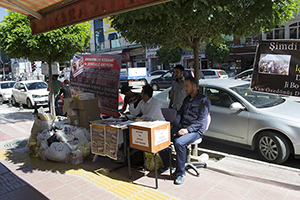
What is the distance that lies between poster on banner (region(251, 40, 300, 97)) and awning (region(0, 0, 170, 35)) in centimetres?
204

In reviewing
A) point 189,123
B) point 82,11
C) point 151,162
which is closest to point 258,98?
point 189,123

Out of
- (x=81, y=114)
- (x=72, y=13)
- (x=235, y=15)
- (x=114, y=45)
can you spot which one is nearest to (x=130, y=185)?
(x=81, y=114)

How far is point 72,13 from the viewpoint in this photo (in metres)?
4.26

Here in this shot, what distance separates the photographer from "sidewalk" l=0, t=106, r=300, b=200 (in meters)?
3.56

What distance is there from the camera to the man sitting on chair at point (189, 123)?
12.7 feet

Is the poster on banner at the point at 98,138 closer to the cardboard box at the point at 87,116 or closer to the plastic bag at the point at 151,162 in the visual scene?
the plastic bag at the point at 151,162

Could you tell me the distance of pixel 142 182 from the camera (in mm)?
4000

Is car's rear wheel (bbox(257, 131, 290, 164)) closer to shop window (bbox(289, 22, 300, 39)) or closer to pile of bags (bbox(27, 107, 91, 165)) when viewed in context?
pile of bags (bbox(27, 107, 91, 165))

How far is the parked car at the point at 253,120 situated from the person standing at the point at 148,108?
1.70m

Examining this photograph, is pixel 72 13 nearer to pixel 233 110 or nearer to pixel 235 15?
pixel 235 15

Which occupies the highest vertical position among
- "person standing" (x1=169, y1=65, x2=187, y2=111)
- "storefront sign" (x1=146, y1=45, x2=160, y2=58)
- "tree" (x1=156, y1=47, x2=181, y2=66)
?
"storefront sign" (x1=146, y1=45, x2=160, y2=58)

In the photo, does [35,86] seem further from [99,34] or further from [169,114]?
[99,34]

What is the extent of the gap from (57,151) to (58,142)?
217 millimetres

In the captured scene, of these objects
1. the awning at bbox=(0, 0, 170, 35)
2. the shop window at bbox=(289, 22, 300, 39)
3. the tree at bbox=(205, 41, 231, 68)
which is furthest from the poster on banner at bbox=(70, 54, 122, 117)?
the shop window at bbox=(289, 22, 300, 39)
